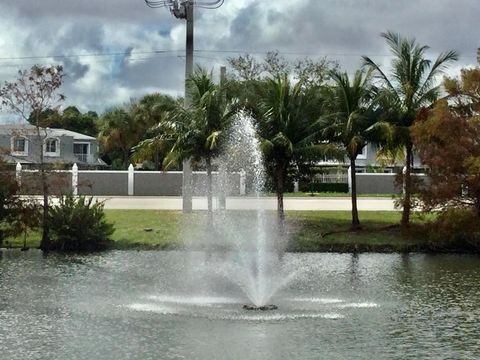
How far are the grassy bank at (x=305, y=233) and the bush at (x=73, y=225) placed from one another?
0.97 metres

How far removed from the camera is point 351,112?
29.3 metres

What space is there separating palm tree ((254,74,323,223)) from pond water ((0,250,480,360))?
6.76m

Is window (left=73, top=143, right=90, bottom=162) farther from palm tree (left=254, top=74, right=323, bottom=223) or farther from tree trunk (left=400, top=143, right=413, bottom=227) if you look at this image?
tree trunk (left=400, top=143, right=413, bottom=227)

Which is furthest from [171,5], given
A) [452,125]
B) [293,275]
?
[293,275]

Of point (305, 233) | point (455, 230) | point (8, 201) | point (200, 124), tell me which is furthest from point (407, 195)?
point (8, 201)

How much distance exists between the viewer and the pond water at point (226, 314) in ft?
40.3

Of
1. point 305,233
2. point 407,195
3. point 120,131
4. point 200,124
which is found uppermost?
point 120,131

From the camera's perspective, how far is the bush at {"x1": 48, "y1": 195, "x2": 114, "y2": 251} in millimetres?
26328

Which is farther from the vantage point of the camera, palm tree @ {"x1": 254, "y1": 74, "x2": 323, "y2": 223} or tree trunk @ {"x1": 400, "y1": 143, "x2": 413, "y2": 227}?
palm tree @ {"x1": 254, "y1": 74, "x2": 323, "y2": 223}

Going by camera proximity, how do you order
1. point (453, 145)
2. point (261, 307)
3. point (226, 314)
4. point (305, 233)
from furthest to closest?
point (305, 233) < point (453, 145) < point (261, 307) < point (226, 314)

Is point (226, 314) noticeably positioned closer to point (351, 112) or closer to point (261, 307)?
point (261, 307)

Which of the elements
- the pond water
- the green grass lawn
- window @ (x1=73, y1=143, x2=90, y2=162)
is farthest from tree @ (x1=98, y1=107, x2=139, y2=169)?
the pond water

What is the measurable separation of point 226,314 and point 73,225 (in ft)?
41.0

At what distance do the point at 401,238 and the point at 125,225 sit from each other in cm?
1012
